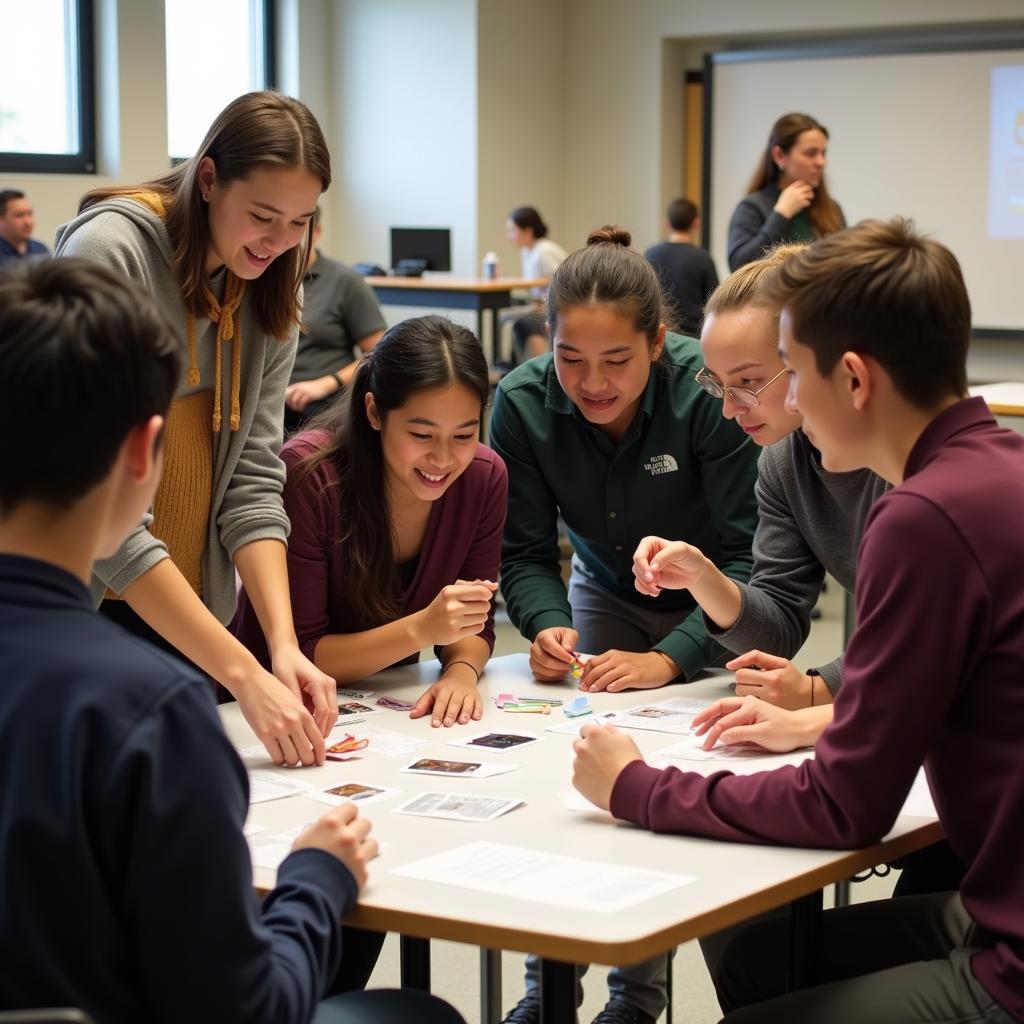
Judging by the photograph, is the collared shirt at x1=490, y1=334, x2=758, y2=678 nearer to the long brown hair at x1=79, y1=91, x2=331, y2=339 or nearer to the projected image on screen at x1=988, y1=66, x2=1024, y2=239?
the long brown hair at x1=79, y1=91, x2=331, y2=339

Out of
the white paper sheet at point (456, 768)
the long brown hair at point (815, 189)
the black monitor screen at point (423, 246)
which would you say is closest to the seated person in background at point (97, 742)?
the white paper sheet at point (456, 768)

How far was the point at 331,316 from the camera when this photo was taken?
18.1 ft

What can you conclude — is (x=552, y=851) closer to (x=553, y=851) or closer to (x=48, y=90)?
(x=553, y=851)

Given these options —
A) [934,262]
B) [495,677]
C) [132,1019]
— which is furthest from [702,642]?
[132,1019]

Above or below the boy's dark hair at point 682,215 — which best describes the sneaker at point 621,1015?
below

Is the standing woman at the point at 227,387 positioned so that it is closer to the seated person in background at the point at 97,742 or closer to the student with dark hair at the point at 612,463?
the student with dark hair at the point at 612,463

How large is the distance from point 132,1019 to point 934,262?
3.29ft

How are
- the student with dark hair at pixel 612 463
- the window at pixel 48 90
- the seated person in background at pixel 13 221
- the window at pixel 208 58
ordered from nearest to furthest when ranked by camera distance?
the student with dark hair at pixel 612 463, the seated person in background at pixel 13 221, the window at pixel 48 90, the window at pixel 208 58

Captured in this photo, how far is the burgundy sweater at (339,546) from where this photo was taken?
221 cm

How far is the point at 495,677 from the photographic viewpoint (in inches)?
90.6

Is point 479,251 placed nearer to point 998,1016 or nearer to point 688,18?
point 688,18

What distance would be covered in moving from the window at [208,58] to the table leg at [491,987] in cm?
686

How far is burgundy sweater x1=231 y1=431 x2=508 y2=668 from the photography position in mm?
2215

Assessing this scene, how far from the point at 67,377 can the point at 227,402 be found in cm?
117
